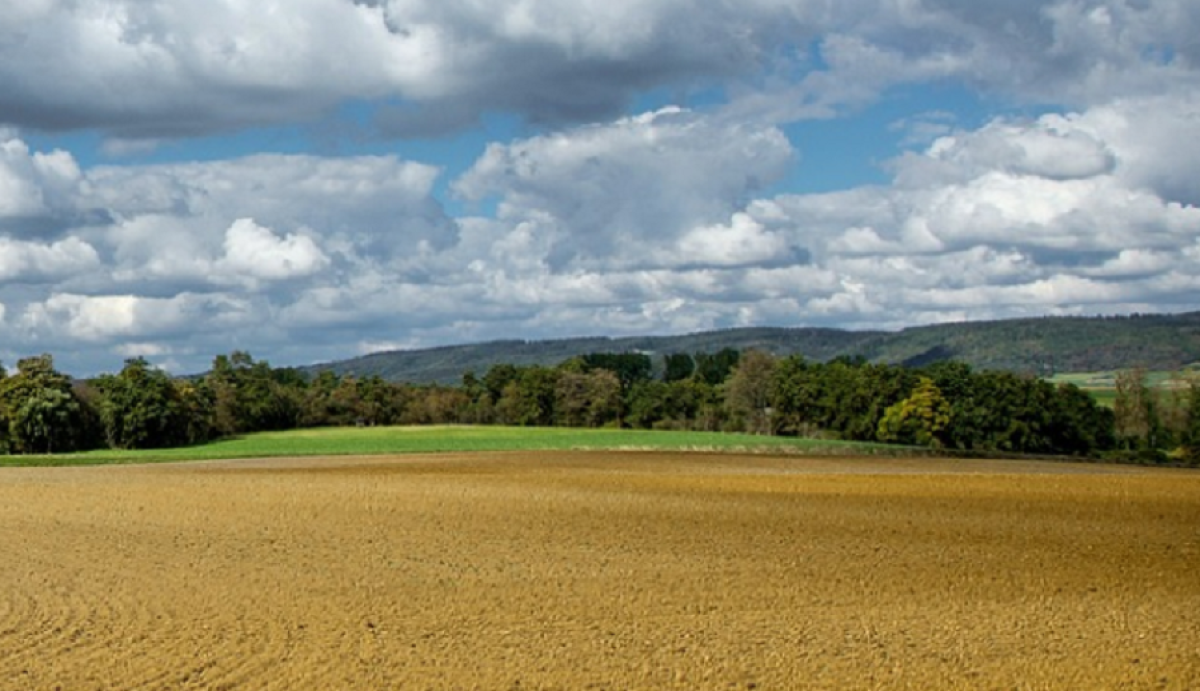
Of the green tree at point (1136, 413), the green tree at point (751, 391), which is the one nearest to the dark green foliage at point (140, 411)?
the green tree at point (751, 391)

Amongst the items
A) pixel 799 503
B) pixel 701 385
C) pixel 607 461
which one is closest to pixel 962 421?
pixel 701 385

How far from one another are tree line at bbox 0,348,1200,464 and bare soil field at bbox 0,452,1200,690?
72.1 m

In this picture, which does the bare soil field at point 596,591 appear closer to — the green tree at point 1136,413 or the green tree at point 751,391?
the green tree at point 1136,413

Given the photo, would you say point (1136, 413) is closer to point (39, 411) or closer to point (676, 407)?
point (676, 407)

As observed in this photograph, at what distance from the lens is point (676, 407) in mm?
159250

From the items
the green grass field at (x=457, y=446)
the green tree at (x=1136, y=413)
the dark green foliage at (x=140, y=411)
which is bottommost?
the green tree at (x=1136, y=413)

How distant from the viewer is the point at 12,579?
85.4 ft

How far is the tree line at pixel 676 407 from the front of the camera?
376 ft

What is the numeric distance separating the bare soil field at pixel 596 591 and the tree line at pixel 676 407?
72.1 m

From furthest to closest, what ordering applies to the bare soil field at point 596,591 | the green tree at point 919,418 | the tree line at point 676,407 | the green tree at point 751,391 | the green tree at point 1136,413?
1. the green tree at point 751,391
2. the green tree at point 1136,413
3. the green tree at point 919,418
4. the tree line at point 676,407
5. the bare soil field at point 596,591

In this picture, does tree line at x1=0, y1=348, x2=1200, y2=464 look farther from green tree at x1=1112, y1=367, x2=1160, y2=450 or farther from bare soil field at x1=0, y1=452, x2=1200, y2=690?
bare soil field at x1=0, y1=452, x2=1200, y2=690

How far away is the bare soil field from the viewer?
17734 millimetres

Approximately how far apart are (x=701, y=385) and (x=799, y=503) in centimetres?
11958

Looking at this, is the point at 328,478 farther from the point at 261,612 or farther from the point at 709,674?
the point at 709,674
